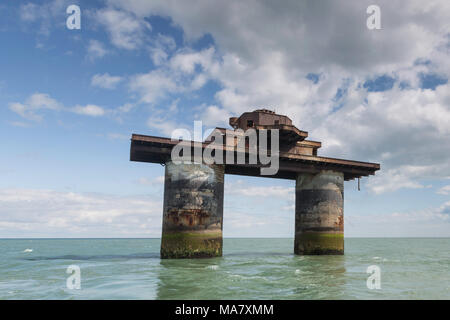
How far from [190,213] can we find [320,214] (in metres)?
12.0

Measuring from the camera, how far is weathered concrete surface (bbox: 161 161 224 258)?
24438 mm

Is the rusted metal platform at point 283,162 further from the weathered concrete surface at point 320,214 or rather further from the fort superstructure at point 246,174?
the weathered concrete surface at point 320,214

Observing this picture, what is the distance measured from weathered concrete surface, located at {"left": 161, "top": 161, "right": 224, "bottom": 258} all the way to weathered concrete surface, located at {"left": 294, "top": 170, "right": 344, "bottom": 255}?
8721 mm

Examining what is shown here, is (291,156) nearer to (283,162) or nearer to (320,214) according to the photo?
(283,162)

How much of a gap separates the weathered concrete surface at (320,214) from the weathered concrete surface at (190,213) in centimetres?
872

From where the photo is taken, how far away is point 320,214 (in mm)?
29594

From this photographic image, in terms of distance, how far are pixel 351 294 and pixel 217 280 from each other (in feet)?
18.9

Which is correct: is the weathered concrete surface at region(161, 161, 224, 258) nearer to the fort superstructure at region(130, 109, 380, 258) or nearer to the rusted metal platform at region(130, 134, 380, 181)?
the fort superstructure at region(130, 109, 380, 258)

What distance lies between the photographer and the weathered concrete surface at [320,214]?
96.7 feet

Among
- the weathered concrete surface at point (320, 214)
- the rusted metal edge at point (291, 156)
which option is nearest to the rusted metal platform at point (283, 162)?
the rusted metal edge at point (291, 156)
